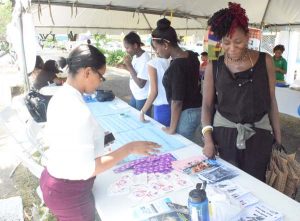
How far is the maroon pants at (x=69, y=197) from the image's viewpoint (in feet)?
3.80

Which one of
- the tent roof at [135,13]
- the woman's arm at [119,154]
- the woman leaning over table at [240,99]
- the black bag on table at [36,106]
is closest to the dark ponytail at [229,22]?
the woman leaning over table at [240,99]

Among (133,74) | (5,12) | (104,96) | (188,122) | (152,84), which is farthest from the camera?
(5,12)

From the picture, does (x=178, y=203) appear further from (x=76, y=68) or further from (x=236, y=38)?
(x=236, y=38)

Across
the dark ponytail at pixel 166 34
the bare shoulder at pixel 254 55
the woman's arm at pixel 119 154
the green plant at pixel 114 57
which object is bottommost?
the green plant at pixel 114 57

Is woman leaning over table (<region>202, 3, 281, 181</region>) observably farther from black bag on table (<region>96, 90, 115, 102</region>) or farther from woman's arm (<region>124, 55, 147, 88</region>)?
black bag on table (<region>96, 90, 115, 102</region>)

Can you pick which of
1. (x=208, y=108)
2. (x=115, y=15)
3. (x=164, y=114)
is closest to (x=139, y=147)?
(x=208, y=108)

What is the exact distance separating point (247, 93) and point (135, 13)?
3.44m

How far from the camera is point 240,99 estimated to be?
1.47 metres

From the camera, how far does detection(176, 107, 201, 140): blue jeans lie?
6.65ft

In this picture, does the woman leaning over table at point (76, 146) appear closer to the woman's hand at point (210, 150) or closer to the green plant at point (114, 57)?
the woman's hand at point (210, 150)

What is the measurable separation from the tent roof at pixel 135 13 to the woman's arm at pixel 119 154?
9.09 ft

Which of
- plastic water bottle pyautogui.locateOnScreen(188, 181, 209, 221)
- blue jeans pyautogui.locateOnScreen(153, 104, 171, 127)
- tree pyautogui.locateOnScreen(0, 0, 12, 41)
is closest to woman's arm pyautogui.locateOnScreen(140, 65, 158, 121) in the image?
blue jeans pyautogui.locateOnScreen(153, 104, 171, 127)

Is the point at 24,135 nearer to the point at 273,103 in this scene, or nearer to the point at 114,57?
the point at 273,103

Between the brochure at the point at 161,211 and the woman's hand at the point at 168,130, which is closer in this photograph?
the brochure at the point at 161,211
